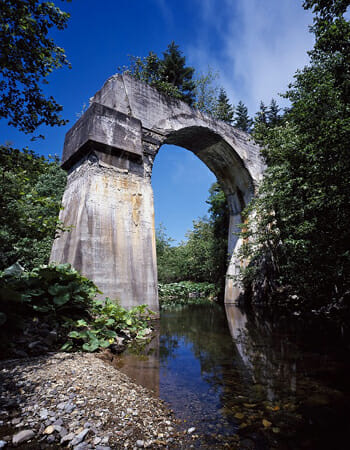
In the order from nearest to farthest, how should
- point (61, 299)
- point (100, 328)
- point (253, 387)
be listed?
1. point (253, 387)
2. point (61, 299)
3. point (100, 328)

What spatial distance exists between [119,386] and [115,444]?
813 mm

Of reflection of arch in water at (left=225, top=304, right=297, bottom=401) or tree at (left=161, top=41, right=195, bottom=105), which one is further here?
tree at (left=161, top=41, right=195, bottom=105)

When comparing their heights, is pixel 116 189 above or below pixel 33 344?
above

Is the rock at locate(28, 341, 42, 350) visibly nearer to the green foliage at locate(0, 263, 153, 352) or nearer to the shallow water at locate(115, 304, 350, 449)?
the green foliage at locate(0, 263, 153, 352)

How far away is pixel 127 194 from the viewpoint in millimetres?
7129

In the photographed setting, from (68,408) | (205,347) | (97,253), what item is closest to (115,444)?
(68,408)

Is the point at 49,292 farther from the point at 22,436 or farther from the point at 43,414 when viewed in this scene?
the point at 22,436

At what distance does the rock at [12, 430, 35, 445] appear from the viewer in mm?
1562

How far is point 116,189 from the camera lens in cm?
696

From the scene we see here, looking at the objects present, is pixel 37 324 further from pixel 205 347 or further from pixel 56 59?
pixel 56 59

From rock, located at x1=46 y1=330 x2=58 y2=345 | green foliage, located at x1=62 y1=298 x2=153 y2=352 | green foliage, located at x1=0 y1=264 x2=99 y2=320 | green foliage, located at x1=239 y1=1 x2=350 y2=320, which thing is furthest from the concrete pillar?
green foliage, located at x1=239 y1=1 x2=350 y2=320

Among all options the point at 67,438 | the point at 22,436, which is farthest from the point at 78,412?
the point at 22,436

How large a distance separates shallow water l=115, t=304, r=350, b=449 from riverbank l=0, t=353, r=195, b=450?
0.85 feet

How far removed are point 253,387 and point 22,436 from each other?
2.12 m
